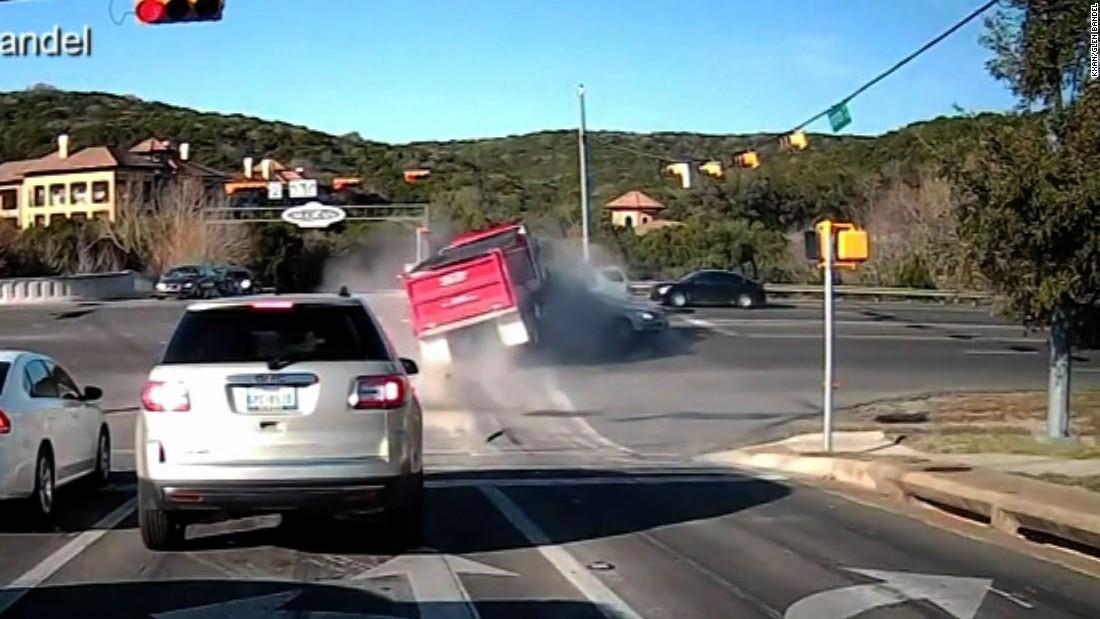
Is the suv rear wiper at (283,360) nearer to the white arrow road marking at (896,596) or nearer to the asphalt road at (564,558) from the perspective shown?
the asphalt road at (564,558)

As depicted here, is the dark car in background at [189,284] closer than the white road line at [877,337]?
No

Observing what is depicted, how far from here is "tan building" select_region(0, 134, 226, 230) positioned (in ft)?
317

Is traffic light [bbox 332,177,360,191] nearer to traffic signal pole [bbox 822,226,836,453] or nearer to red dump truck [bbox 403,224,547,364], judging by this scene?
red dump truck [bbox 403,224,547,364]

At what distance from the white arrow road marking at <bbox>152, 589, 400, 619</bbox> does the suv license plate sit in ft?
5.21

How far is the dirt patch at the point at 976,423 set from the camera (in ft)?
63.2

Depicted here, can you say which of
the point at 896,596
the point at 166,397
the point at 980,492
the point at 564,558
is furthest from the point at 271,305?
the point at 980,492

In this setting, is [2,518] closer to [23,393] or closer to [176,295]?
[23,393]

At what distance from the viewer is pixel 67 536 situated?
12172 millimetres

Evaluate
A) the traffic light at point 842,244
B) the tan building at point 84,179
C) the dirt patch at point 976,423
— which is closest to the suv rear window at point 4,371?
the traffic light at point 842,244

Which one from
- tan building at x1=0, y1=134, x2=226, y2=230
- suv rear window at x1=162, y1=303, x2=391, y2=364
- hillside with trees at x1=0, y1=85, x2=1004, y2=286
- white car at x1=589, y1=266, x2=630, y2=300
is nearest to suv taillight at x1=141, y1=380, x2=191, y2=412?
suv rear window at x1=162, y1=303, x2=391, y2=364

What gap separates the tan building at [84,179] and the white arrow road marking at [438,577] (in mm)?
83248

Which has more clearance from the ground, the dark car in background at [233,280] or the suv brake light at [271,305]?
the suv brake light at [271,305]

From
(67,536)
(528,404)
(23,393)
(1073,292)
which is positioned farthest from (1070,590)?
(528,404)

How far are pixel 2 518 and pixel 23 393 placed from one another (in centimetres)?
107
